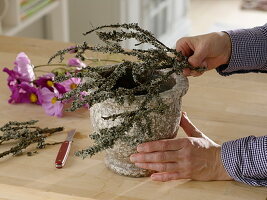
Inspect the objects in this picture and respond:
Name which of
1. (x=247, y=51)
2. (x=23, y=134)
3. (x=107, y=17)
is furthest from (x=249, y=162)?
(x=107, y=17)

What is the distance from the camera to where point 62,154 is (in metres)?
1.52

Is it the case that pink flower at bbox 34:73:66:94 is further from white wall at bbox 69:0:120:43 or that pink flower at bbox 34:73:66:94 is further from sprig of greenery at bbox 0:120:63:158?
white wall at bbox 69:0:120:43

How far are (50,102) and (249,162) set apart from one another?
0.62 meters

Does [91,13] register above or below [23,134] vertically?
above

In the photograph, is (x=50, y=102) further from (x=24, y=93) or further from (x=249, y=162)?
(x=249, y=162)

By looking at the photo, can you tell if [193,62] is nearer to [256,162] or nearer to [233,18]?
[256,162]

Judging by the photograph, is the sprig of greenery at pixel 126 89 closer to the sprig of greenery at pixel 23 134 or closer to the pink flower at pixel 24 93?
the sprig of greenery at pixel 23 134

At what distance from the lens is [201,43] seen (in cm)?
165

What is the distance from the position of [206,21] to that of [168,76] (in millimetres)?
4764

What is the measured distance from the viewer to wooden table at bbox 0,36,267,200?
1.39 m

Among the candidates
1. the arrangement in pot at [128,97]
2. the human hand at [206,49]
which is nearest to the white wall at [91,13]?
the human hand at [206,49]

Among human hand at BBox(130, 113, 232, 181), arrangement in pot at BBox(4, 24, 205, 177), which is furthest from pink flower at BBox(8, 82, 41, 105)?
human hand at BBox(130, 113, 232, 181)

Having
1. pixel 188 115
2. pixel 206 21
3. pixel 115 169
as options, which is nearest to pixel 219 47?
pixel 188 115

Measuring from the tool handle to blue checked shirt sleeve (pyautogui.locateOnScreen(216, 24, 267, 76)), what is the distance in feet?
1.75
